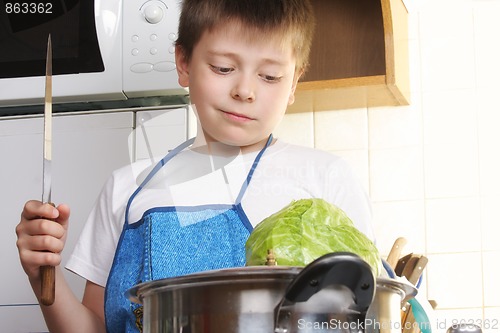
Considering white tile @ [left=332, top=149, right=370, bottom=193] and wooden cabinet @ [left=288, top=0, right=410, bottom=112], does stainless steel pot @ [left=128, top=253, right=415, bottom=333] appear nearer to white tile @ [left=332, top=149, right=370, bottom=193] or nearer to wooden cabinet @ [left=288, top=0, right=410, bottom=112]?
wooden cabinet @ [left=288, top=0, right=410, bottom=112]

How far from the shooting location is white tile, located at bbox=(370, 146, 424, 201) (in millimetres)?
1877

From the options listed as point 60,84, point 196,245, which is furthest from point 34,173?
point 196,245

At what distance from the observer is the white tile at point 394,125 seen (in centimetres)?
190

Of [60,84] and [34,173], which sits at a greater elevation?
[60,84]

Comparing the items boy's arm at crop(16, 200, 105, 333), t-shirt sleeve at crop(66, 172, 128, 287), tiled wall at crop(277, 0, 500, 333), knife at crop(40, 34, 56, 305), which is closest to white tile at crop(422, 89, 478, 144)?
tiled wall at crop(277, 0, 500, 333)

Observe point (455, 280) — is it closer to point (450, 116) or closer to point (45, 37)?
point (450, 116)

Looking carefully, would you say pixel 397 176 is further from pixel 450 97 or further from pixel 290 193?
pixel 290 193

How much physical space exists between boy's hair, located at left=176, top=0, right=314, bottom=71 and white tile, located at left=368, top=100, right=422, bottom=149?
0.76 metres

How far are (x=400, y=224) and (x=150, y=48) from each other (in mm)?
828

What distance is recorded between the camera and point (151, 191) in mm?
1054

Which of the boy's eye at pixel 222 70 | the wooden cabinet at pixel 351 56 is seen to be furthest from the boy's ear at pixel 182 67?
the wooden cabinet at pixel 351 56

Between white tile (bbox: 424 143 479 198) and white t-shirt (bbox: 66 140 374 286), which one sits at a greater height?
white tile (bbox: 424 143 479 198)

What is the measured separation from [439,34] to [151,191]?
3.68ft

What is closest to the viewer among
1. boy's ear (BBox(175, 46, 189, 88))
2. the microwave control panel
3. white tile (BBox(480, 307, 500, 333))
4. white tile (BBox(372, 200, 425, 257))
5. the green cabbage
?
the green cabbage
